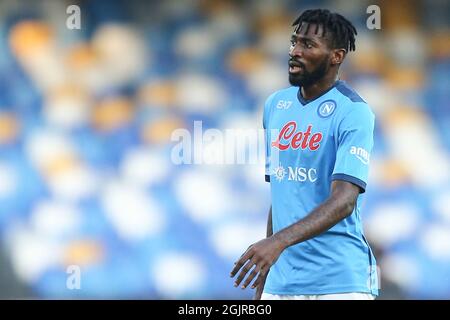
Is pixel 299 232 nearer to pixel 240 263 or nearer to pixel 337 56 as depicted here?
pixel 240 263

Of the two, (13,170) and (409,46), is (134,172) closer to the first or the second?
(13,170)

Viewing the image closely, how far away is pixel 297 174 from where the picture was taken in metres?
3.33

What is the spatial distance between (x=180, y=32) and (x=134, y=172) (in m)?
1.01

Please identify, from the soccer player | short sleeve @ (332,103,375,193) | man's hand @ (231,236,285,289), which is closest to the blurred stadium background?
the soccer player

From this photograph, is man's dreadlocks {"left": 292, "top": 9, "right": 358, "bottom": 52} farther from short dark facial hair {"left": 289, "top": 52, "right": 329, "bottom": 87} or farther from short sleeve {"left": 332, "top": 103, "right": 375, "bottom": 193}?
short sleeve {"left": 332, "top": 103, "right": 375, "bottom": 193}

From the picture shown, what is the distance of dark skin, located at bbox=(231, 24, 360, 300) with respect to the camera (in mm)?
2736

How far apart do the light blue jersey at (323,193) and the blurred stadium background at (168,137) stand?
2662 mm

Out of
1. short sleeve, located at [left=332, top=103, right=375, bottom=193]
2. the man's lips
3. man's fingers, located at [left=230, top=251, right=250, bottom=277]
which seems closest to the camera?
man's fingers, located at [left=230, top=251, right=250, bottom=277]

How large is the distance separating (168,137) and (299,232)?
318cm

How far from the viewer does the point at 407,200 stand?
6043 mm

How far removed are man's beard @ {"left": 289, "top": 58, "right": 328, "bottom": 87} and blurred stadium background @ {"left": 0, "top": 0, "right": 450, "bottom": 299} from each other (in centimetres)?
255

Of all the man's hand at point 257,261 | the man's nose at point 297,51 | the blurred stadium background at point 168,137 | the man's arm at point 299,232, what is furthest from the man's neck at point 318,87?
the blurred stadium background at point 168,137
